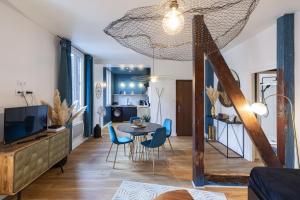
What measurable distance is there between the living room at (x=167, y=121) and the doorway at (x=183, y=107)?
186cm

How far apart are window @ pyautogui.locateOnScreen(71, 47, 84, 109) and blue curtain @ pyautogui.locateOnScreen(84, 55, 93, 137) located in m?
0.15

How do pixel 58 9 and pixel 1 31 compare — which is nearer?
pixel 1 31

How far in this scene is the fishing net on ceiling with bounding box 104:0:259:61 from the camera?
5.75 ft

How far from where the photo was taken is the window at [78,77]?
19.6 ft

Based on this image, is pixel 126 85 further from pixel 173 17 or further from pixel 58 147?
pixel 173 17

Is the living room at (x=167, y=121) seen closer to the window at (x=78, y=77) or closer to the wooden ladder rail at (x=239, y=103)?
the wooden ladder rail at (x=239, y=103)

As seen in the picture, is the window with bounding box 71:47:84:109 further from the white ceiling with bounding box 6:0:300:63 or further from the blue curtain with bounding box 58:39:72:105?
the white ceiling with bounding box 6:0:300:63

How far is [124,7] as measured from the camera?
3.11 m

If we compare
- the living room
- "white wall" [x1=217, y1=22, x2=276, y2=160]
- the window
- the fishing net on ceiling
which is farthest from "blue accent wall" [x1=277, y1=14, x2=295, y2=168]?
the window

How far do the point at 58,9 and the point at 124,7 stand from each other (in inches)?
39.1

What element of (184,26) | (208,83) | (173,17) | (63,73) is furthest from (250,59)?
(63,73)

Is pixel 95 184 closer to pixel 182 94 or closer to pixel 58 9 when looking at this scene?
pixel 58 9

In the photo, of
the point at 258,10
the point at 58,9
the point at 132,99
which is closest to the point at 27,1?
the point at 58,9

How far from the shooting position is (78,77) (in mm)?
6332
